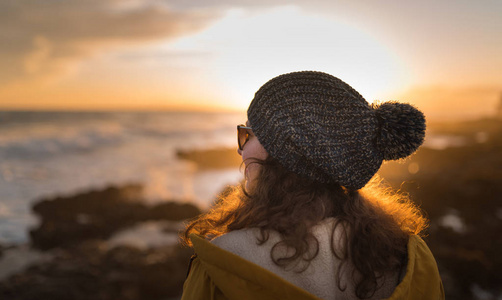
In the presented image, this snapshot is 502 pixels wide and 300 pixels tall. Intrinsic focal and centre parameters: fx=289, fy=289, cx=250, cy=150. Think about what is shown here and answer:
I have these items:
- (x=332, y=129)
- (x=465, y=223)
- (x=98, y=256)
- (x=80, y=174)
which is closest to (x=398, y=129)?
(x=332, y=129)

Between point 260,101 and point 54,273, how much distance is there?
727cm

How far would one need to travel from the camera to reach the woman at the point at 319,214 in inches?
51.1

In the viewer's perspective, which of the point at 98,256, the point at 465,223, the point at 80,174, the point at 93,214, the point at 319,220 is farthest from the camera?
the point at 80,174

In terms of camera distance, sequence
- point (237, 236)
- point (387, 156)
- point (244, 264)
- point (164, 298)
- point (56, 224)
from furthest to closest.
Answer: point (56, 224), point (164, 298), point (387, 156), point (237, 236), point (244, 264)

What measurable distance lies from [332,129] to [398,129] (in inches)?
13.0

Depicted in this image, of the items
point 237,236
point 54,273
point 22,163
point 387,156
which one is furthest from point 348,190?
point 22,163

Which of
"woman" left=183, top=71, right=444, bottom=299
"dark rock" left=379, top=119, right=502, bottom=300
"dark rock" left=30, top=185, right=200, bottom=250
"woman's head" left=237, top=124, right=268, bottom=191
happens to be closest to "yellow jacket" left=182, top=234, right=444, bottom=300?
"woman" left=183, top=71, right=444, bottom=299

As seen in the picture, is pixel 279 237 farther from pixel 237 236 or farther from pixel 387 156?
pixel 387 156

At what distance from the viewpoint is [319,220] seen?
1.39 m

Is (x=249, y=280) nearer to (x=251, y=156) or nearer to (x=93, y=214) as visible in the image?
(x=251, y=156)

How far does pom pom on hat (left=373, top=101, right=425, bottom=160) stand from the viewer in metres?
1.43

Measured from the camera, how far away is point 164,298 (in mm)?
5832

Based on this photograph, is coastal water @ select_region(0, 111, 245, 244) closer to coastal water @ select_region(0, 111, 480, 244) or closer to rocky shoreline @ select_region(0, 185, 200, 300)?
coastal water @ select_region(0, 111, 480, 244)

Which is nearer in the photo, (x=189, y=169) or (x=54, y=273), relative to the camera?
(x=54, y=273)
